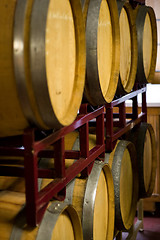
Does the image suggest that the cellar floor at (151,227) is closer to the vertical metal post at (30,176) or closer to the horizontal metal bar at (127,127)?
the horizontal metal bar at (127,127)

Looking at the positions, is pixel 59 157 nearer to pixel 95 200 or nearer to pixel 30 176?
pixel 30 176

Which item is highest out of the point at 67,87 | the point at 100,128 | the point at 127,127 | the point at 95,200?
the point at 67,87

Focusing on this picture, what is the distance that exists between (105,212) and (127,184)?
619 mm

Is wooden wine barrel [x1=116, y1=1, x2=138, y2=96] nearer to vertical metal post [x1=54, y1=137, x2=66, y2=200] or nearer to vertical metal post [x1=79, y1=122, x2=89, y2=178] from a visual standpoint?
vertical metal post [x1=79, y1=122, x2=89, y2=178]

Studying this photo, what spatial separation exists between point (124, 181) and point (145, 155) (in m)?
0.79

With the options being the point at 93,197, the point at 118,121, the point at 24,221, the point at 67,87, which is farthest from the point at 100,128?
the point at 24,221

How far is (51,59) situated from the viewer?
1516 mm

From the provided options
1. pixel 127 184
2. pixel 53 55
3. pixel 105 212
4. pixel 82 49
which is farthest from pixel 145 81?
pixel 53 55

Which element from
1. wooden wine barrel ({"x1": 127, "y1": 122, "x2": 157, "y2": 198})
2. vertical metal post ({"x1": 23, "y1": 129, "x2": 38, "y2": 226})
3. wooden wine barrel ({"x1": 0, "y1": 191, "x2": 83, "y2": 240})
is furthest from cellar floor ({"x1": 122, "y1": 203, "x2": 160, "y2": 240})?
vertical metal post ({"x1": 23, "y1": 129, "x2": 38, "y2": 226})

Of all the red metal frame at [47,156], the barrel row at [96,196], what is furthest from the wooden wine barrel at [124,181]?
the red metal frame at [47,156]

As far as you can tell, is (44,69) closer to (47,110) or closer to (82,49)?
(47,110)

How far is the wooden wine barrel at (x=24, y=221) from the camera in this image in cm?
158

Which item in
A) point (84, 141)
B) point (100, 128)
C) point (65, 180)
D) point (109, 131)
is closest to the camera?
point (65, 180)

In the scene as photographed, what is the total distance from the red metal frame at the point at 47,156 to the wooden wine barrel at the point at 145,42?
0.99 m
